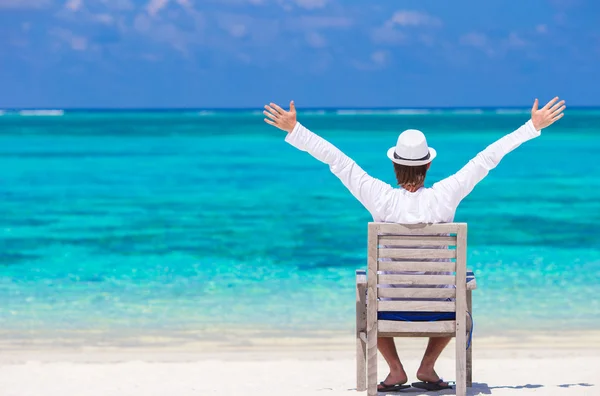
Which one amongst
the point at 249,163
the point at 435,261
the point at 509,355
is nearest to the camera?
the point at 435,261

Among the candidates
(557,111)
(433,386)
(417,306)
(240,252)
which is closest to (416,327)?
(417,306)

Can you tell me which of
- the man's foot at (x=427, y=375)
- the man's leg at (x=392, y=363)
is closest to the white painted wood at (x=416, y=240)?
the man's leg at (x=392, y=363)

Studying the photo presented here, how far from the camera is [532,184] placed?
75.5 ft

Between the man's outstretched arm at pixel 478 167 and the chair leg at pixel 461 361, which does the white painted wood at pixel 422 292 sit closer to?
the chair leg at pixel 461 361

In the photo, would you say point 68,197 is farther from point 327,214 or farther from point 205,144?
point 205,144

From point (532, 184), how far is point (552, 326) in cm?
1601

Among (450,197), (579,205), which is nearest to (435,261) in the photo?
(450,197)

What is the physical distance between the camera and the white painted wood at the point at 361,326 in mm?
4570

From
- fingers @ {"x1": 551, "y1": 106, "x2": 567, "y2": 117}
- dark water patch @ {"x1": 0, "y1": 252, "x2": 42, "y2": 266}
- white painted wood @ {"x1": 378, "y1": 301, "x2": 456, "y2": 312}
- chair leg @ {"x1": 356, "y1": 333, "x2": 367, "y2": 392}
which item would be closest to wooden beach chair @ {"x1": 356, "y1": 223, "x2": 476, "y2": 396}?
white painted wood @ {"x1": 378, "y1": 301, "x2": 456, "y2": 312}

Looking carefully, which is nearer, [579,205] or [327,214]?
[327,214]

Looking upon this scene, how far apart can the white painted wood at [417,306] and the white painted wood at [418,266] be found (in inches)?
6.4

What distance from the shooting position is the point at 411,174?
453cm

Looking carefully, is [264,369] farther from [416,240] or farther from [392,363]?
[416,240]

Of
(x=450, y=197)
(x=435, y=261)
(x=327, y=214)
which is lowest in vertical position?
(x=435, y=261)
